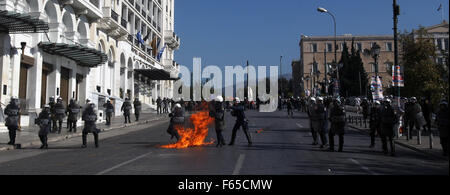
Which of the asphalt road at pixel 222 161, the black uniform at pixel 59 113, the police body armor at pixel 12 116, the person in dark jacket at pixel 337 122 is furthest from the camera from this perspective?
the black uniform at pixel 59 113

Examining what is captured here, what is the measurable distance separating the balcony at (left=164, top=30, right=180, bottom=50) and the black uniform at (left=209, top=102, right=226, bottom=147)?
143 ft

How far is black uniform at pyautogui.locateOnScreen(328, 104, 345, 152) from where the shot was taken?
10.8 m

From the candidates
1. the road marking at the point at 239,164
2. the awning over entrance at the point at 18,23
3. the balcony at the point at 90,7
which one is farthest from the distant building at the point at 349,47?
the road marking at the point at 239,164

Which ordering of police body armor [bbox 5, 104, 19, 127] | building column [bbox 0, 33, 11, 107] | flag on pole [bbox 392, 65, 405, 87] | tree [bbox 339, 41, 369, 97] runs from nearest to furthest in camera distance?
police body armor [bbox 5, 104, 19, 127] → flag on pole [bbox 392, 65, 405, 87] → building column [bbox 0, 33, 11, 107] → tree [bbox 339, 41, 369, 97]

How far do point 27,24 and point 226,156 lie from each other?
1238cm

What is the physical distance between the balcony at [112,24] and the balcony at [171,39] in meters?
20.0

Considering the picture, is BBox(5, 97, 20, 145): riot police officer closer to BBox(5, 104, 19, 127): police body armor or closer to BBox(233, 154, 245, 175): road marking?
BBox(5, 104, 19, 127): police body armor

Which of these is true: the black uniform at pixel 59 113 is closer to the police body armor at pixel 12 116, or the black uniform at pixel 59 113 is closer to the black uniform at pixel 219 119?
the police body armor at pixel 12 116

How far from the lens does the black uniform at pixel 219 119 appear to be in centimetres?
1182

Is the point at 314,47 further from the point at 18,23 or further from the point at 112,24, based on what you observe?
the point at 18,23

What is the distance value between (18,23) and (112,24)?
14.3 metres

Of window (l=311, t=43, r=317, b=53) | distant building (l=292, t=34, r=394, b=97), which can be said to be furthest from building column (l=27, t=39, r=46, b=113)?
window (l=311, t=43, r=317, b=53)

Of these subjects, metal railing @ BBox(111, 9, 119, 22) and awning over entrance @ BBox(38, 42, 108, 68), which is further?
metal railing @ BBox(111, 9, 119, 22)
